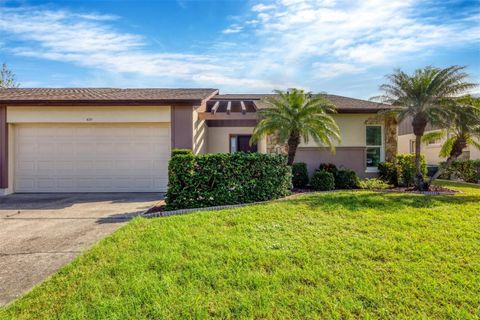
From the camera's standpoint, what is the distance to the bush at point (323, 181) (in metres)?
10.3

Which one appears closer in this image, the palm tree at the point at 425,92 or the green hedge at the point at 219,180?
the green hedge at the point at 219,180

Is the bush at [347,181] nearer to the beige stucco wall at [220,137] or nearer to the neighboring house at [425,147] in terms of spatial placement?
the beige stucco wall at [220,137]

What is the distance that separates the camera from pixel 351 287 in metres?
3.55

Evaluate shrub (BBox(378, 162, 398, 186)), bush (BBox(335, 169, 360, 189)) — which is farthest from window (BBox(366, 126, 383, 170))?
bush (BBox(335, 169, 360, 189))

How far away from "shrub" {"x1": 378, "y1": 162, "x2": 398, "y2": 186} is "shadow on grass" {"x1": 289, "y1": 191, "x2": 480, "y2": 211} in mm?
3250

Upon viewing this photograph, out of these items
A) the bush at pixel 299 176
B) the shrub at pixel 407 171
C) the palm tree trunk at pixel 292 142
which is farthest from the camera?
the shrub at pixel 407 171

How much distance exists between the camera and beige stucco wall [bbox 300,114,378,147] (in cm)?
1323

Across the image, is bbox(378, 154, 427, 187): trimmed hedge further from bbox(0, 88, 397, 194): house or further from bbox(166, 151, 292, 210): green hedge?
bbox(166, 151, 292, 210): green hedge

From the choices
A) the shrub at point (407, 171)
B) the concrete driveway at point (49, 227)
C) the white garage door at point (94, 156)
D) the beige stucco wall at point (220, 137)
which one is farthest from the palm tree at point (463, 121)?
the concrete driveway at point (49, 227)

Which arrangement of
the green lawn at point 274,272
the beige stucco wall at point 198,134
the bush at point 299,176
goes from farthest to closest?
1. the beige stucco wall at point 198,134
2. the bush at point 299,176
3. the green lawn at point 274,272

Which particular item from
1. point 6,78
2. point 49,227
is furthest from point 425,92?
point 6,78

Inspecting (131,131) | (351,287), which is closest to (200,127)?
(131,131)

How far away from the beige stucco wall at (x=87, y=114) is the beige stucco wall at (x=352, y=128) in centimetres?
832

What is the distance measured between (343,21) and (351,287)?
9.10 m
